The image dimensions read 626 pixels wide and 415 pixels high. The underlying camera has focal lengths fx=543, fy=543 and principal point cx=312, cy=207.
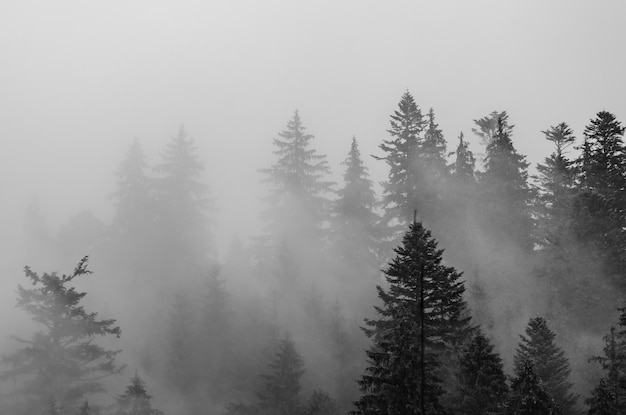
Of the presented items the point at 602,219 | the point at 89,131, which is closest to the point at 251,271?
the point at 602,219

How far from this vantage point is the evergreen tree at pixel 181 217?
5809 centimetres

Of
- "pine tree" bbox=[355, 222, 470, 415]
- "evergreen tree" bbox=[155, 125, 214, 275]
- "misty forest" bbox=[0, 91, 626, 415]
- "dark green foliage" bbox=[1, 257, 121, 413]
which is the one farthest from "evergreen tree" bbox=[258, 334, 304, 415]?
"evergreen tree" bbox=[155, 125, 214, 275]

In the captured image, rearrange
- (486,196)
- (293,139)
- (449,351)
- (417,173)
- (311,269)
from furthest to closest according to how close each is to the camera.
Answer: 1. (293,139)
2. (311,269)
3. (417,173)
4. (486,196)
5. (449,351)

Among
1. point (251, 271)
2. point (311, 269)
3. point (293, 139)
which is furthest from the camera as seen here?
point (293, 139)

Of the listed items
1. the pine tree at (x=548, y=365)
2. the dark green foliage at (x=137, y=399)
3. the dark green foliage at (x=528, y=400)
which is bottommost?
the dark green foliage at (x=137, y=399)

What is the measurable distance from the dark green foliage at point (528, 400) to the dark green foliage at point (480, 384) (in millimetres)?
1190

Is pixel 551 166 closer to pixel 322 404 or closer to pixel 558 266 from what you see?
pixel 558 266

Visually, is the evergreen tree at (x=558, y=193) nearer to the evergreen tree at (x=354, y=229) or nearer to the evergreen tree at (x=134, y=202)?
the evergreen tree at (x=354, y=229)

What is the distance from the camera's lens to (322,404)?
3316 centimetres

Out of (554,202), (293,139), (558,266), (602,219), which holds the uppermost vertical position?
(293,139)

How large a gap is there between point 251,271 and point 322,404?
2542 centimetres

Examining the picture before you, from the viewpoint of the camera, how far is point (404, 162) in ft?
159

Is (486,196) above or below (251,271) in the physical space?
above

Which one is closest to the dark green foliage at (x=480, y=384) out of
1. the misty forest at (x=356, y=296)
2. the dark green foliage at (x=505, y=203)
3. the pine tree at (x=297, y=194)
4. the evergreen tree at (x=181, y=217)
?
the misty forest at (x=356, y=296)
